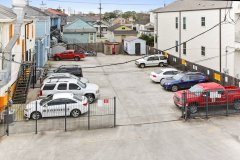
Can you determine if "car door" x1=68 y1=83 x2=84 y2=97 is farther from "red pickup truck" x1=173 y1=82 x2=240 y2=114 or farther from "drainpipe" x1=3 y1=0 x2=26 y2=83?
"red pickup truck" x1=173 y1=82 x2=240 y2=114

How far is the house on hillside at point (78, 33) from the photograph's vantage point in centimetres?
5775

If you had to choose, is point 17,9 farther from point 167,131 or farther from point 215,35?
point 215,35

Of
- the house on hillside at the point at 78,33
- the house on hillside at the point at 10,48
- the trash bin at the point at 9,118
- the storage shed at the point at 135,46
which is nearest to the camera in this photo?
the trash bin at the point at 9,118

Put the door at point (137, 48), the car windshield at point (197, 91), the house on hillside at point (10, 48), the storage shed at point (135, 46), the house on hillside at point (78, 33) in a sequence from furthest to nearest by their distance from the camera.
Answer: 1. the house on hillside at point (78, 33)
2. the door at point (137, 48)
3. the storage shed at point (135, 46)
4. the house on hillside at point (10, 48)
5. the car windshield at point (197, 91)

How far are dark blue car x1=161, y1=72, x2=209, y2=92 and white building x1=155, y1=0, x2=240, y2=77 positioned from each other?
12.3 feet

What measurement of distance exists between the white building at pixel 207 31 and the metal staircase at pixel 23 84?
16.6 metres

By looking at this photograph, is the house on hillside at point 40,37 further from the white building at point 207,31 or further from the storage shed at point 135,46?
the white building at point 207,31

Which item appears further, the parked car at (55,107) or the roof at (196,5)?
the roof at (196,5)

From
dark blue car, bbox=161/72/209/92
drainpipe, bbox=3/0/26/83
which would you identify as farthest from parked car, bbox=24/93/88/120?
dark blue car, bbox=161/72/209/92

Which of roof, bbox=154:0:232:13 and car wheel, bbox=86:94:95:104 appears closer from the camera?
car wheel, bbox=86:94:95:104

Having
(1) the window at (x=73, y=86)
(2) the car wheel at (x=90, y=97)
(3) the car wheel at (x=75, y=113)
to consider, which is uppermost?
(1) the window at (x=73, y=86)

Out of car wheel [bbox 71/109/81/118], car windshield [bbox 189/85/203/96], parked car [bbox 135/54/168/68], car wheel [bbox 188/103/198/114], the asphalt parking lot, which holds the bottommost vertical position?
the asphalt parking lot

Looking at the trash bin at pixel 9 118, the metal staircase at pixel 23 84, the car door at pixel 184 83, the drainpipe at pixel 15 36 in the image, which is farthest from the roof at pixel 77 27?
the trash bin at pixel 9 118

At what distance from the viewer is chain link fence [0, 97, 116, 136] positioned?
59.4 feet
